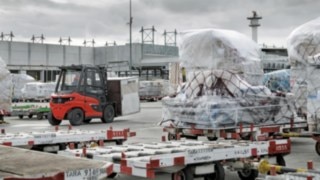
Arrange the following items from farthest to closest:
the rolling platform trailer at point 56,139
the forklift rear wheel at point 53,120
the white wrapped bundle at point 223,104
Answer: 1. the forklift rear wheel at point 53,120
2. the white wrapped bundle at point 223,104
3. the rolling platform trailer at point 56,139

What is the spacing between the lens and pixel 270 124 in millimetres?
12805

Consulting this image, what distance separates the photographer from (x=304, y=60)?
13.1 metres

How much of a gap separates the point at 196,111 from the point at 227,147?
4.40 metres

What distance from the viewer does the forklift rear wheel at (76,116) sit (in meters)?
20.3

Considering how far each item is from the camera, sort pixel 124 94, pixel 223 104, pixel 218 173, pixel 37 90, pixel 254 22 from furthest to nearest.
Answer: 1. pixel 254 22
2. pixel 37 90
3. pixel 124 94
4. pixel 223 104
5. pixel 218 173

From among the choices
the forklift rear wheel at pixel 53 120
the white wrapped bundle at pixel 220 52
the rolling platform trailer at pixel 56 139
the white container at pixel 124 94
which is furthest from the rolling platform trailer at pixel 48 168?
the white container at pixel 124 94

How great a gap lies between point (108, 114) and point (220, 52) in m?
9.88

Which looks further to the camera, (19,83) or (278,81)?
(19,83)

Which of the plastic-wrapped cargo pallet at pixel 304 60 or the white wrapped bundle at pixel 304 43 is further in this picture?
the white wrapped bundle at pixel 304 43

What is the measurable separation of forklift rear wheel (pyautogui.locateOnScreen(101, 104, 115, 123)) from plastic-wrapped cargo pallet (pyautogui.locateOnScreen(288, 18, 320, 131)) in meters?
9.56

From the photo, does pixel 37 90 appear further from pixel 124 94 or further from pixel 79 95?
pixel 79 95

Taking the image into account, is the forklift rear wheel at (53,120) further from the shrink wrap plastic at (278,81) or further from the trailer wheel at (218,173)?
the trailer wheel at (218,173)

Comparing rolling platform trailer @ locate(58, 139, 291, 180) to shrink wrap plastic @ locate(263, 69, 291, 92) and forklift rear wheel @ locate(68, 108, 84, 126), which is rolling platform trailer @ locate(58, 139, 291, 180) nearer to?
shrink wrap plastic @ locate(263, 69, 291, 92)

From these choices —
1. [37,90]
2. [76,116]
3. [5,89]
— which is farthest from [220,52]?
[37,90]
